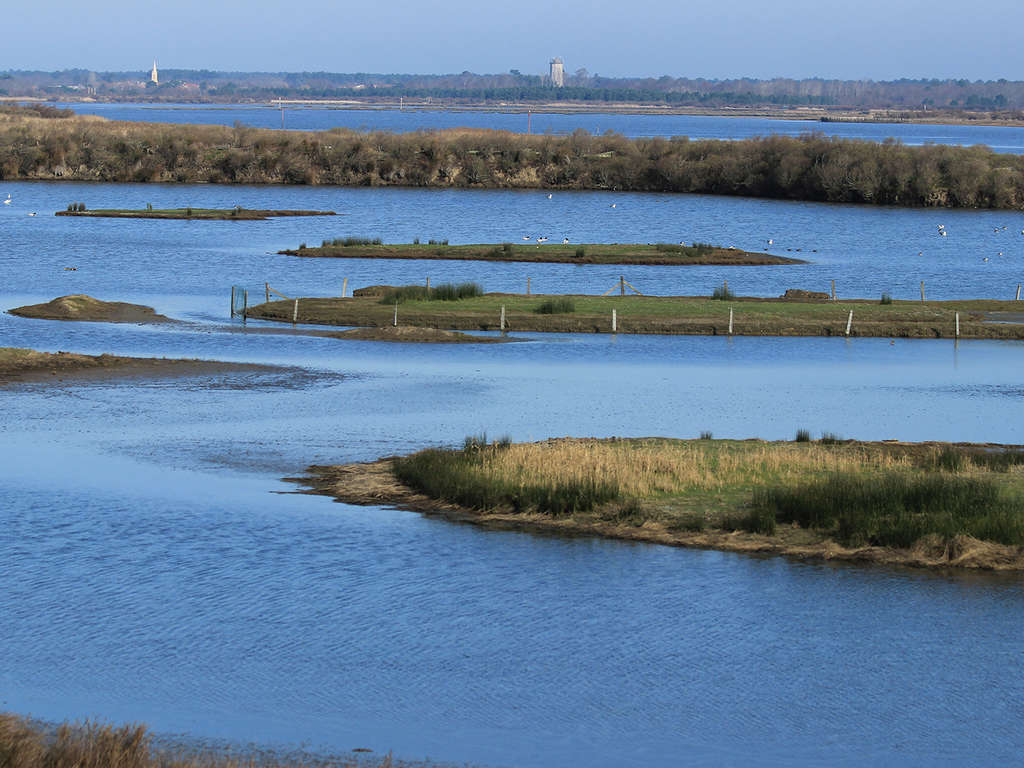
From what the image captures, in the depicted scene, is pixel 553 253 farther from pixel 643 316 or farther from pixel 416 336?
pixel 416 336

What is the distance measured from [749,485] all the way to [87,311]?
123 ft

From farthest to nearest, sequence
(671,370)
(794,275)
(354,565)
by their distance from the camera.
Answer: (794,275) → (671,370) → (354,565)

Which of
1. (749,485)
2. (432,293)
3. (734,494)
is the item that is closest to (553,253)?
(432,293)

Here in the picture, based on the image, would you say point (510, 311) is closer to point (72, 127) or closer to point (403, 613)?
point (403, 613)

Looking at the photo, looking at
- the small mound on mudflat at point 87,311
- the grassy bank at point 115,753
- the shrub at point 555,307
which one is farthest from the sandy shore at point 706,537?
the small mound on mudflat at point 87,311

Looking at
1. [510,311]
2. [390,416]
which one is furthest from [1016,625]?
[510,311]

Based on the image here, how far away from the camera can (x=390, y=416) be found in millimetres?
38219

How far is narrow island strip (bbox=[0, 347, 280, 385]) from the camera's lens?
143 ft

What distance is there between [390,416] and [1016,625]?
2002cm

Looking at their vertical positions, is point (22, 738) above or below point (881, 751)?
above

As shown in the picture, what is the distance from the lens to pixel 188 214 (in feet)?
346

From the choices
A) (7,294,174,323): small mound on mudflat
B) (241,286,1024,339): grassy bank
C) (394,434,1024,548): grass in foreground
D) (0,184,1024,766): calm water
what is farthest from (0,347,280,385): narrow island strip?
(394,434,1024,548): grass in foreground

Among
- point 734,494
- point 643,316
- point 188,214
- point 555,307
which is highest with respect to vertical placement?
point 188,214

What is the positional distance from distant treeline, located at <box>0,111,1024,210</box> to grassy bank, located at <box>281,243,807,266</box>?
55117 millimetres
